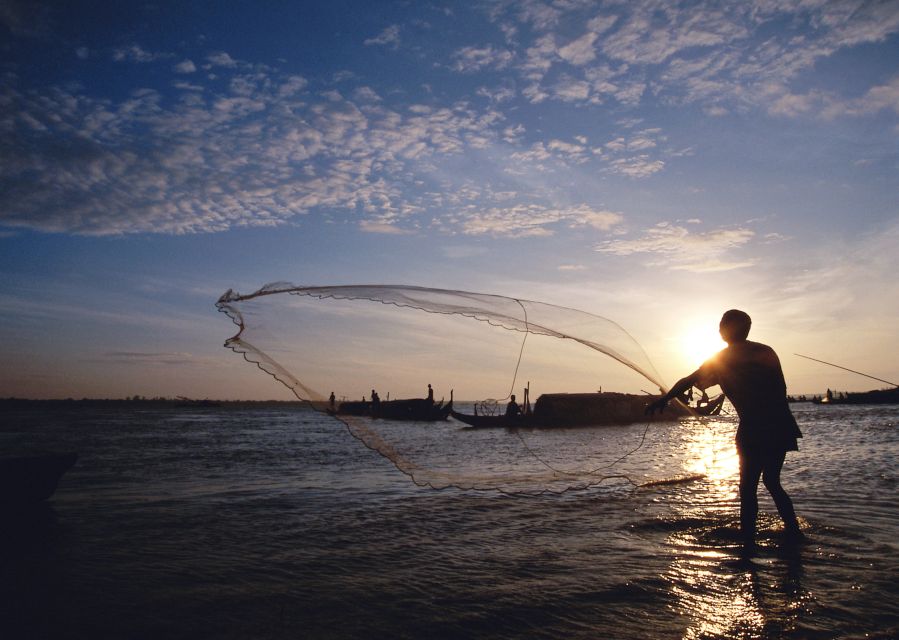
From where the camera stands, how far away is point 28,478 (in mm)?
8969

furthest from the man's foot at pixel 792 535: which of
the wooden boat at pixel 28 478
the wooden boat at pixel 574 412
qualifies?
the wooden boat at pixel 574 412

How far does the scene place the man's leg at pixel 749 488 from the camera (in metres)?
5.21

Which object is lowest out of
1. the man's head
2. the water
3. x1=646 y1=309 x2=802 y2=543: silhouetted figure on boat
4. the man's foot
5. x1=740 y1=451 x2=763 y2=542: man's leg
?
the water

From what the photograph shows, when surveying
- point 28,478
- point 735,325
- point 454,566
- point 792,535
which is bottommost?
point 454,566

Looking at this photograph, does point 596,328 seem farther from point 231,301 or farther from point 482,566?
point 231,301

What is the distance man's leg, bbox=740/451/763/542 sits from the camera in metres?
5.21

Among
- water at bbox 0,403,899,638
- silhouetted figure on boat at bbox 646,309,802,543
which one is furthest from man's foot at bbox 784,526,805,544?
water at bbox 0,403,899,638

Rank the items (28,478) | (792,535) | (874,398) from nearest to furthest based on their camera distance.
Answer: (792,535), (28,478), (874,398)

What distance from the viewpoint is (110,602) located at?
15.2 feet

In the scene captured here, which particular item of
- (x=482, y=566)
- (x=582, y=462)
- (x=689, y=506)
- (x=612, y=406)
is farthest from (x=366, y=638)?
(x=612, y=406)

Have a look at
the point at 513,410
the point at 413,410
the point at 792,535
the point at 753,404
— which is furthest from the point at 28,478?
the point at 413,410

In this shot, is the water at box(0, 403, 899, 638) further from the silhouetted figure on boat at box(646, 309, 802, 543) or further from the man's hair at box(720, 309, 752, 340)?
the man's hair at box(720, 309, 752, 340)

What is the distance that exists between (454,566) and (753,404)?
10.8ft

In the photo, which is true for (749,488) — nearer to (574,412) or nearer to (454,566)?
(454,566)
